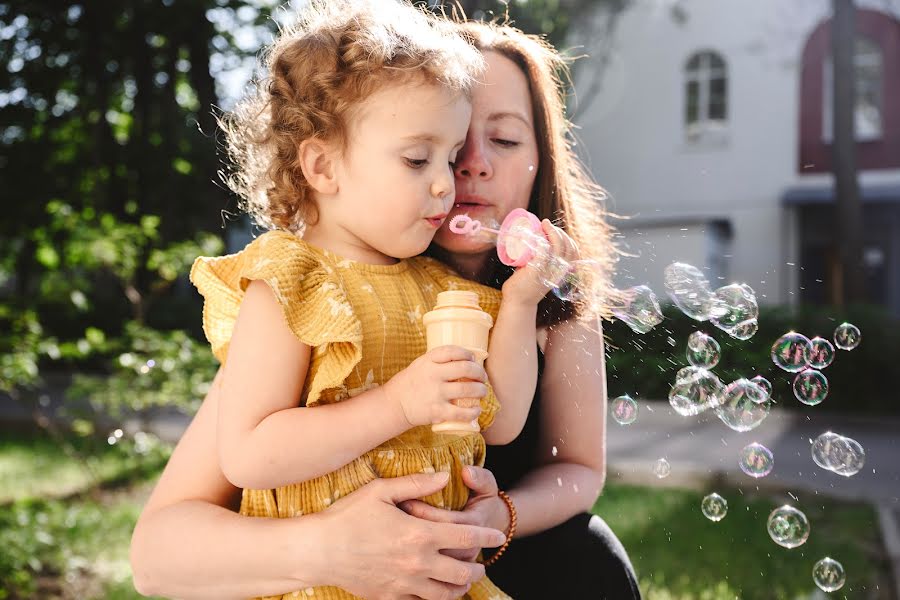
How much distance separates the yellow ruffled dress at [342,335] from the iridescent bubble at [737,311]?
63 cm

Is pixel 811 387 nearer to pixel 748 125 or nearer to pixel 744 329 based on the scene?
pixel 744 329

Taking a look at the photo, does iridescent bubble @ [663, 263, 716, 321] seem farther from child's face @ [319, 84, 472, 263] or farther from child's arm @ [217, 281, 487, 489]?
child's arm @ [217, 281, 487, 489]

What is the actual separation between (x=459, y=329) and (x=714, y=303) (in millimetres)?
900

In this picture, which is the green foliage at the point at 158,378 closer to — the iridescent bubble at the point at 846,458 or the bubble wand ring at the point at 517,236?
the iridescent bubble at the point at 846,458

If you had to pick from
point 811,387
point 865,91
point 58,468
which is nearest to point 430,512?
point 811,387

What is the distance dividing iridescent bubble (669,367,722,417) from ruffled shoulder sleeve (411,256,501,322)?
0.59 meters

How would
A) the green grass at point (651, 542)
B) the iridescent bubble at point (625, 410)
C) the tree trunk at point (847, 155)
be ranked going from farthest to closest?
the tree trunk at point (847, 155), the green grass at point (651, 542), the iridescent bubble at point (625, 410)

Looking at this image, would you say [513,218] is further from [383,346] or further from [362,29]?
[362,29]

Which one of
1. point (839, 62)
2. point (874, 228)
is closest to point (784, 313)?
point (839, 62)

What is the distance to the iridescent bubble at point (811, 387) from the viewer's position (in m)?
2.25

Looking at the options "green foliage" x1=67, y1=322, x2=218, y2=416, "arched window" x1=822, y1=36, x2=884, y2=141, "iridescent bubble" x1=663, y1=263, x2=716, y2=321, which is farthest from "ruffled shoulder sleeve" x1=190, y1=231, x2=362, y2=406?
"arched window" x1=822, y1=36, x2=884, y2=141

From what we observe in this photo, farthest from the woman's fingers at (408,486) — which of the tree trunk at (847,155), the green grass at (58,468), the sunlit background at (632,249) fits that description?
the tree trunk at (847,155)

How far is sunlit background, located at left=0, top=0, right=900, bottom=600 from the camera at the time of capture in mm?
4742

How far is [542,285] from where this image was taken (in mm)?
1694
